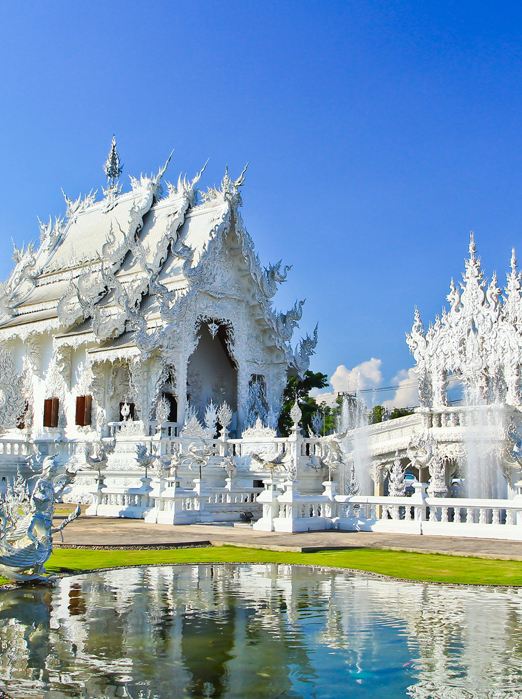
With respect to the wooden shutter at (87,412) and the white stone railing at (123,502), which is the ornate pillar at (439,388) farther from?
the white stone railing at (123,502)

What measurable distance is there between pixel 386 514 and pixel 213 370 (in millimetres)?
11241

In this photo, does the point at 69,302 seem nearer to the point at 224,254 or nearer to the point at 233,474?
the point at 224,254

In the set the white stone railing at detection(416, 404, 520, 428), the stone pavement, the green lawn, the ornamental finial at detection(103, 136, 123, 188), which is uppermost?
the ornamental finial at detection(103, 136, 123, 188)

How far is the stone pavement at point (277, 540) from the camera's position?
984 centimetres

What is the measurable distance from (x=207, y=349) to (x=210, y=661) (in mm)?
18537

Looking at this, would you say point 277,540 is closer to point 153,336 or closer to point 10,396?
point 153,336

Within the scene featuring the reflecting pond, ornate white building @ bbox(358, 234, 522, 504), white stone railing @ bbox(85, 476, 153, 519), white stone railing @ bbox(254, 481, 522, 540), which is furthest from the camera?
ornate white building @ bbox(358, 234, 522, 504)

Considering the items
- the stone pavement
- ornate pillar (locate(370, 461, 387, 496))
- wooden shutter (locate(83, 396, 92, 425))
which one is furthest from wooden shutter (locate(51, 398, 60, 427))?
the stone pavement

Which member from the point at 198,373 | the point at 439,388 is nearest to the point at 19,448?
the point at 198,373

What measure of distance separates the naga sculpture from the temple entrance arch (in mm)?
14062

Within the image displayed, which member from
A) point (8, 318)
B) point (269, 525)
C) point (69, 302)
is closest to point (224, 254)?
point (69, 302)

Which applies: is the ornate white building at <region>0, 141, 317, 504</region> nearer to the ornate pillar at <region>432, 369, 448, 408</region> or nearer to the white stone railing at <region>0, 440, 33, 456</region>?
the white stone railing at <region>0, 440, 33, 456</region>

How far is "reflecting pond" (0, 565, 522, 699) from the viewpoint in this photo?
425cm

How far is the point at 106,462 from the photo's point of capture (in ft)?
58.8
